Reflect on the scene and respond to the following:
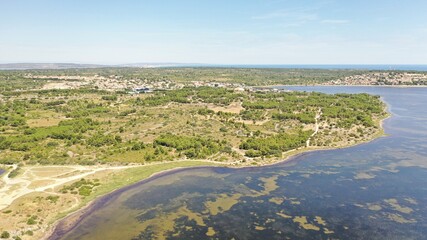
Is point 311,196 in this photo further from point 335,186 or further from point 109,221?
point 109,221

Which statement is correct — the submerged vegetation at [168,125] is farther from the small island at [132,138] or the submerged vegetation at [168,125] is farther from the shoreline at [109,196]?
the shoreline at [109,196]

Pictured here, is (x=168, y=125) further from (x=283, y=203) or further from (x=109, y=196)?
(x=283, y=203)

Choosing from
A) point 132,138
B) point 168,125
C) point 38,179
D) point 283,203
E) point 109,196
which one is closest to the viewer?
point 283,203

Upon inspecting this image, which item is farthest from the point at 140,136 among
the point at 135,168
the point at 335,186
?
the point at 335,186

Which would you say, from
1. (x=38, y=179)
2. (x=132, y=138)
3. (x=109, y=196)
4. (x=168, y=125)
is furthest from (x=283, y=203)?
(x=168, y=125)

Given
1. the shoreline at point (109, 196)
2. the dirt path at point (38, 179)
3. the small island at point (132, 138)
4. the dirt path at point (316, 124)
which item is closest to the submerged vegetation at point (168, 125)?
the small island at point (132, 138)

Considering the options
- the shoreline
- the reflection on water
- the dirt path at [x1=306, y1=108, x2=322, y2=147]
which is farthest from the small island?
the reflection on water
